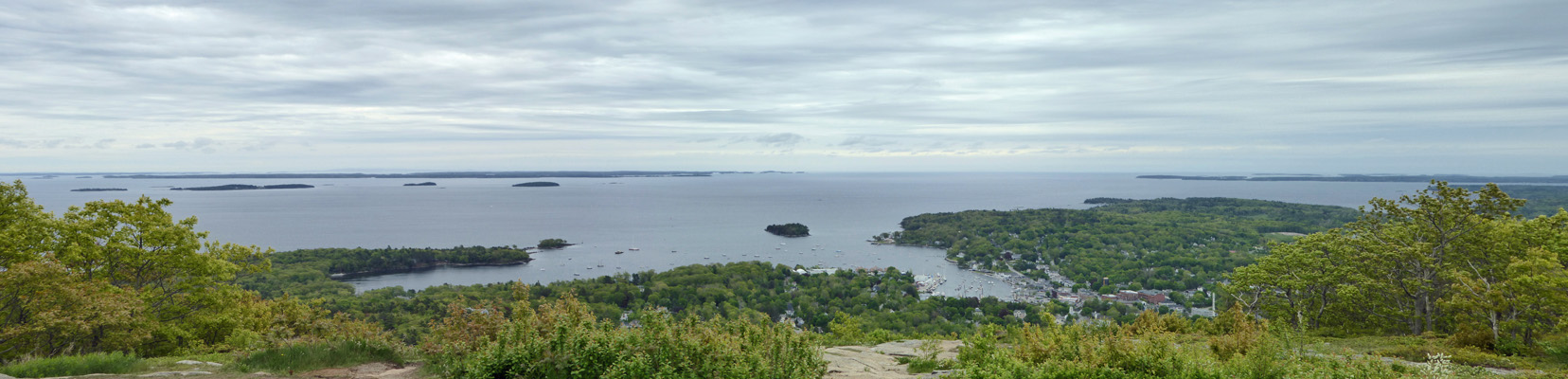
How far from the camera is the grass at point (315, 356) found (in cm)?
742

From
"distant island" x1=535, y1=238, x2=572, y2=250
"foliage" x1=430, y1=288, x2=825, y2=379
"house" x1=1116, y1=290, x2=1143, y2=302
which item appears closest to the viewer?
"foliage" x1=430, y1=288, x2=825, y2=379

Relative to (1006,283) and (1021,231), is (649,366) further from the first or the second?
(1021,231)

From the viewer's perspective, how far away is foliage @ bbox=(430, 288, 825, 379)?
223 inches

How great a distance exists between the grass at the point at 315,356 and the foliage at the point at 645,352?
249cm

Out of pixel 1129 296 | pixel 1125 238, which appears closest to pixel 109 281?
pixel 1129 296

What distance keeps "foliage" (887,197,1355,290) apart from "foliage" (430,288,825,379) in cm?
4747

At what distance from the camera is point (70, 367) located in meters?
6.98

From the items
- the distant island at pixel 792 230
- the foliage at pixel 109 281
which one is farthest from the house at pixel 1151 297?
the distant island at pixel 792 230

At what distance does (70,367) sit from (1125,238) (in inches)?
2881

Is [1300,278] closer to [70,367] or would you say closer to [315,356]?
[315,356]

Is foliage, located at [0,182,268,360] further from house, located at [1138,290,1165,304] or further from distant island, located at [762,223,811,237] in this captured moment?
distant island, located at [762,223,811,237]

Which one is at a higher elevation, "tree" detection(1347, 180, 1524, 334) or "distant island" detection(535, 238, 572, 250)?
"tree" detection(1347, 180, 1524, 334)

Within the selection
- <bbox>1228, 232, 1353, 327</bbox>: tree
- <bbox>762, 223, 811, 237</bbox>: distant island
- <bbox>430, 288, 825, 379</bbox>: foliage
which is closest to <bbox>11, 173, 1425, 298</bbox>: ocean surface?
<bbox>762, 223, 811, 237</bbox>: distant island

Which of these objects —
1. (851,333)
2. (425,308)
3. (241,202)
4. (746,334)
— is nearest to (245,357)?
(746,334)
